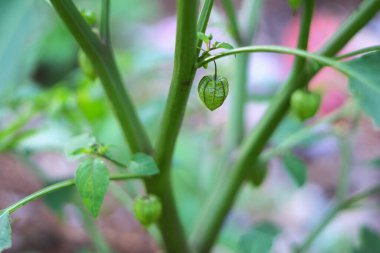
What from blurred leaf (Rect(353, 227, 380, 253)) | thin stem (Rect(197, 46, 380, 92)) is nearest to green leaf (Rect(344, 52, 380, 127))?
thin stem (Rect(197, 46, 380, 92))

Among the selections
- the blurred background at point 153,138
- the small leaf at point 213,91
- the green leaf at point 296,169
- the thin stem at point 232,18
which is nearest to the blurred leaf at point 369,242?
the blurred background at point 153,138

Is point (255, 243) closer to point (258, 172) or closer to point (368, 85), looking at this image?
point (258, 172)

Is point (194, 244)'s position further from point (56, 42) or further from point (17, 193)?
point (56, 42)

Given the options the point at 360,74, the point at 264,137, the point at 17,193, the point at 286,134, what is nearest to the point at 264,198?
the point at 17,193

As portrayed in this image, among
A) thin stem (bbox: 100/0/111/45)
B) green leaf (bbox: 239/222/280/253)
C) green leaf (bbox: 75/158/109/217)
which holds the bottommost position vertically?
green leaf (bbox: 239/222/280/253)

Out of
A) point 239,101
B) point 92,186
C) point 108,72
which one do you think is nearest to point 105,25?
point 108,72

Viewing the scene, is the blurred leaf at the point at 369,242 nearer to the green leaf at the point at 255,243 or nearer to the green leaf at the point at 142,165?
the green leaf at the point at 255,243

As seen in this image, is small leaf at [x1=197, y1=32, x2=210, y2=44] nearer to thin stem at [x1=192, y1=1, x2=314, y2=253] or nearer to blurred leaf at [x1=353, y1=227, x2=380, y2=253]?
thin stem at [x1=192, y1=1, x2=314, y2=253]
